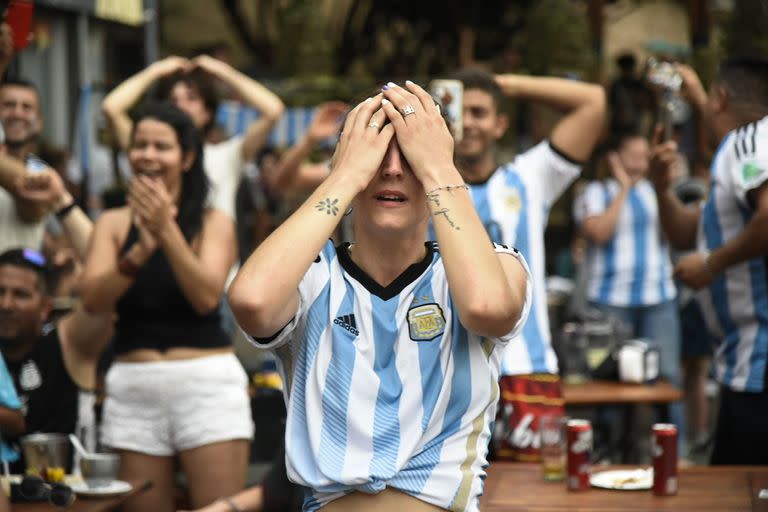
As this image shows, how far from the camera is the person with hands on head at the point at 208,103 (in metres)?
5.92

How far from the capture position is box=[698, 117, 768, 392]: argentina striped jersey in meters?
4.39

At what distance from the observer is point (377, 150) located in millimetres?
2678

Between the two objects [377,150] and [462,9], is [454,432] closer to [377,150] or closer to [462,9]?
[377,150]

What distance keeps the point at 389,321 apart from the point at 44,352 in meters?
2.56

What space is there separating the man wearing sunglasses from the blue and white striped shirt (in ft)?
14.1

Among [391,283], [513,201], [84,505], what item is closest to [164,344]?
[84,505]

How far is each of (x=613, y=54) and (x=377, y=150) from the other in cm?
1368

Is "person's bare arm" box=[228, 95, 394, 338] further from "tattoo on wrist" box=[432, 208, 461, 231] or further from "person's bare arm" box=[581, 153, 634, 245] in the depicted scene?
"person's bare arm" box=[581, 153, 634, 245]

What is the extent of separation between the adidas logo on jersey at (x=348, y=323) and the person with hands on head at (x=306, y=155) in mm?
3445

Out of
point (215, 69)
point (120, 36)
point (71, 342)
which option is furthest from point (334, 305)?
point (120, 36)

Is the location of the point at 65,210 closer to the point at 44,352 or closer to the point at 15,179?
the point at 15,179

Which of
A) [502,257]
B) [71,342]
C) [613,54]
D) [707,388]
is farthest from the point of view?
[613,54]

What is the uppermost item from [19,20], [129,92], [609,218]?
[19,20]

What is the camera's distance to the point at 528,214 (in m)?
4.73
